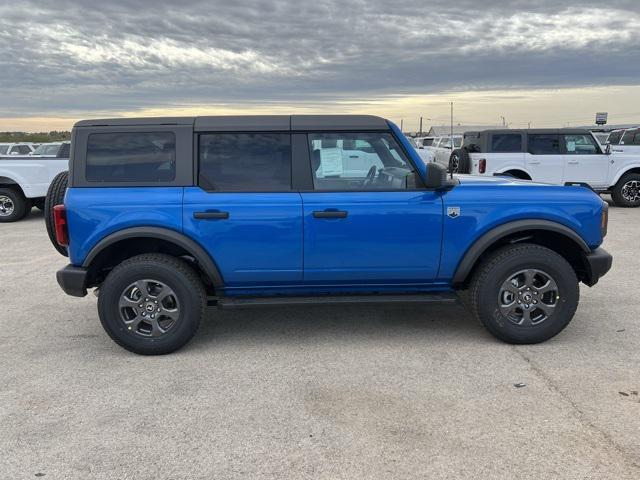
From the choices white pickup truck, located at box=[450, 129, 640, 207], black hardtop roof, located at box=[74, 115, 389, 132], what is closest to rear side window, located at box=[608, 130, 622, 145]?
white pickup truck, located at box=[450, 129, 640, 207]

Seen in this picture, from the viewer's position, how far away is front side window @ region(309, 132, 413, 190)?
4.21m

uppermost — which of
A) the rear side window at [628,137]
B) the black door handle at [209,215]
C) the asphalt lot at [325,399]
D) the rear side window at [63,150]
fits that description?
the rear side window at [628,137]

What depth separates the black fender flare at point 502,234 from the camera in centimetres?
414

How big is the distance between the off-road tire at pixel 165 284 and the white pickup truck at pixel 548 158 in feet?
28.7

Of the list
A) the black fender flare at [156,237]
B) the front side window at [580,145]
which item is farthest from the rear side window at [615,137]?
the black fender flare at [156,237]

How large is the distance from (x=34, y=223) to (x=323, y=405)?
10.1 metres

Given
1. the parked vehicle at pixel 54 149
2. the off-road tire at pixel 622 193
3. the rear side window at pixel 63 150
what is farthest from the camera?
the parked vehicle at pixel 54 149

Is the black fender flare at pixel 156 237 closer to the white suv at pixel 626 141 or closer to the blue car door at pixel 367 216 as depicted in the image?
the blue car door at pixel 367 216

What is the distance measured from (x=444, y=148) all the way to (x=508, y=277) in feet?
57.9

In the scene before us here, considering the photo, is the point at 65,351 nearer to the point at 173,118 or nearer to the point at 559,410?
the point at 173,118

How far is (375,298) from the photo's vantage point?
4.27 m

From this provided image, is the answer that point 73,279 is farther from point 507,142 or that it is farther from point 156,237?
point 507,142

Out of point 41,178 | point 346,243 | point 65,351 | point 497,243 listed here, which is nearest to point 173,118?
point 346,243

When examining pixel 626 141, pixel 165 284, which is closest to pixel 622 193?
pixel 626 141
